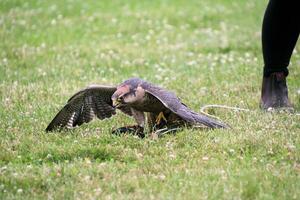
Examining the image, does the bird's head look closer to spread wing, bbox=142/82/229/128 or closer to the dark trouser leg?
spread wing, bbox=142/82/229/128

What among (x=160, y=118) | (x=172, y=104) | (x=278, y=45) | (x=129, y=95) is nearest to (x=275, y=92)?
(x=278, y=45)

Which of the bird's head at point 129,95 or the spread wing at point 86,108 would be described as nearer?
the bird's head at point 129,95

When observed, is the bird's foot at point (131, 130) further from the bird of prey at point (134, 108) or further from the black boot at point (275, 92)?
the black boot at point (275, 92)

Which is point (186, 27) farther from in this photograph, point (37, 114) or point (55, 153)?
point (55, 153)

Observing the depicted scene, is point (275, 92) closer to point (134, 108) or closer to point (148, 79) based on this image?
point (134, 108)

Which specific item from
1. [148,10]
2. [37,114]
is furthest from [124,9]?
[37,114]

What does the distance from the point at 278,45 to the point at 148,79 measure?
1.77 metres

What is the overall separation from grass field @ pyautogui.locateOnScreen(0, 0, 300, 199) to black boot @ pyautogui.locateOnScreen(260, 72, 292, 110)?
0.15 meters

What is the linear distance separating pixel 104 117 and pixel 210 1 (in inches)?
304

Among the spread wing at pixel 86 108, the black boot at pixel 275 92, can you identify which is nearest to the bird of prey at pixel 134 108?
the spread wing at pixel 86 108

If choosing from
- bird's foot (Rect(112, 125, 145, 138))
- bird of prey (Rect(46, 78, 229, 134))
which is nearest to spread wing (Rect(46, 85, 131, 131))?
bird of prey (Rect(46, 78, 229, 134))

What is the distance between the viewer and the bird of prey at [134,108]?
15.9 feet

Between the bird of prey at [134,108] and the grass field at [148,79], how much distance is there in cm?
12

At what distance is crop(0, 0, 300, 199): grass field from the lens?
406cm
